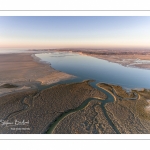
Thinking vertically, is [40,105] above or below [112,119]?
above

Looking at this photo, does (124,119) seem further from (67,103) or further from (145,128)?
(67,103)

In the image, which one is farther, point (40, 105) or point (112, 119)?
point (40, 105)

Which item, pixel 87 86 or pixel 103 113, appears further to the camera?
pixel 87 86
